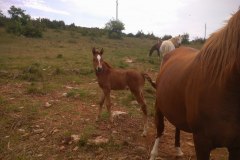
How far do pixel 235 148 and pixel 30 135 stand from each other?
338 centimetres

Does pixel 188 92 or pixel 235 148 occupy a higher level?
pixel 188 92

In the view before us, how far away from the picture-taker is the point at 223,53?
259cm

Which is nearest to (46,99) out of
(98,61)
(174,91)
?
(98,61)

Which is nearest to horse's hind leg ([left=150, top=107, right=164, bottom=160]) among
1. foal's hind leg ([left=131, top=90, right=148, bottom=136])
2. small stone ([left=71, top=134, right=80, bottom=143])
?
foal's hind leg ([left=131, top=90, right=148, bottom=136])

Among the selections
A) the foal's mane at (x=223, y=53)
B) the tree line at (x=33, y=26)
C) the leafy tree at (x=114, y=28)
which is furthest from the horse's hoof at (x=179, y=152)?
the leafy tree at (x=114, y=28)

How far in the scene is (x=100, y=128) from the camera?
5492mm

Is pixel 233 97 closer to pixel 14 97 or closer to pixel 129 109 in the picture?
pixel 129 109

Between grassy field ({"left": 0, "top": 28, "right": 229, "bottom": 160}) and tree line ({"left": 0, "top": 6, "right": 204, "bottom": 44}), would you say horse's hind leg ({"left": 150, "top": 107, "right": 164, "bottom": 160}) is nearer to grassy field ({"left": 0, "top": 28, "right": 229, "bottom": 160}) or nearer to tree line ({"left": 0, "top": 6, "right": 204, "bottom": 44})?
grassy field ({"left": 0, "top": 28, "right": 229, "bottom": 160})

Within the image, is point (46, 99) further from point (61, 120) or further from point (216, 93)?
point (216, 93)

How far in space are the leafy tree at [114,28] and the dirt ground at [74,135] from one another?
71.2ft

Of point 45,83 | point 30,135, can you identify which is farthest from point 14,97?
point 30,135

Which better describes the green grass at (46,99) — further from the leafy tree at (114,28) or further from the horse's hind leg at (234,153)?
the leafy tree at (114,28)

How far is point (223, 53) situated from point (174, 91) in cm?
96

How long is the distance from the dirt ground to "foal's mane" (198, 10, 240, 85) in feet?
7.00
